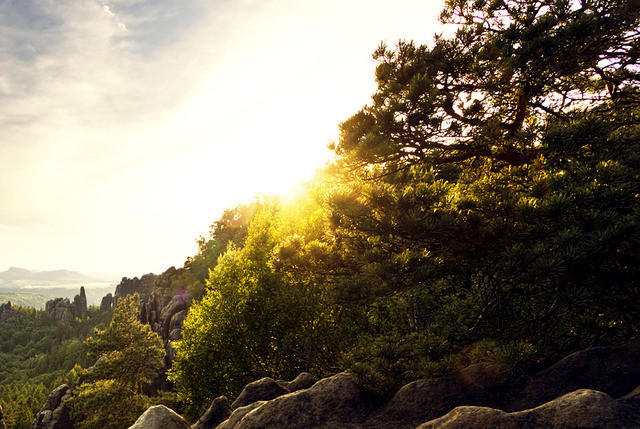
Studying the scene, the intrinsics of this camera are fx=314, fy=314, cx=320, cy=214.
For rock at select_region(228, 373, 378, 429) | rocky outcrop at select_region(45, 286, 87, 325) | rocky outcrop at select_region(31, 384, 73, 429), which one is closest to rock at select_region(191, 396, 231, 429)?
rock at select_region(228, 373, 378, 429)

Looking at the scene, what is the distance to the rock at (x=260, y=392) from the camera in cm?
941

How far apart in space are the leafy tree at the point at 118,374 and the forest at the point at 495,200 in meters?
33.3

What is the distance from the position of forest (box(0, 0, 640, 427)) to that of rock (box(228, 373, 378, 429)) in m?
0.37

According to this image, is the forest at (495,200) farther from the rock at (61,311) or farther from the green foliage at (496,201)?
the rock at (61,311)

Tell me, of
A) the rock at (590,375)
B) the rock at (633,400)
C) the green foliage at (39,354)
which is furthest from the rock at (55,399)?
the rock at (633,400)

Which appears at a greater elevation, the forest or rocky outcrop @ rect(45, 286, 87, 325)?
the forest

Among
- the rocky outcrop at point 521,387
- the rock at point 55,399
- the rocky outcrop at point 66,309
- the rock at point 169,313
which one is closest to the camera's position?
the rocky outcrop at point 521,387

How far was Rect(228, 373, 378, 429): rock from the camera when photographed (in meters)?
6.06

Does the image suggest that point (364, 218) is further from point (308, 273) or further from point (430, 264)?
point (308, 273)

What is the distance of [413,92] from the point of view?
28.8 feet

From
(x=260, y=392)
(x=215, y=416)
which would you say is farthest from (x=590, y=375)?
(x=215, y=416)

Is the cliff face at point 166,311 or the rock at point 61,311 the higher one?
the cliff face at point 166,311

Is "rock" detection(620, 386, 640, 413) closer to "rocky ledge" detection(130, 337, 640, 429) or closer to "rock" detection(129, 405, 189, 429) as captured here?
"rocky ledge" detection(130, 337, 640, 429)

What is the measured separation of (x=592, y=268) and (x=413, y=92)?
588 centimetres
